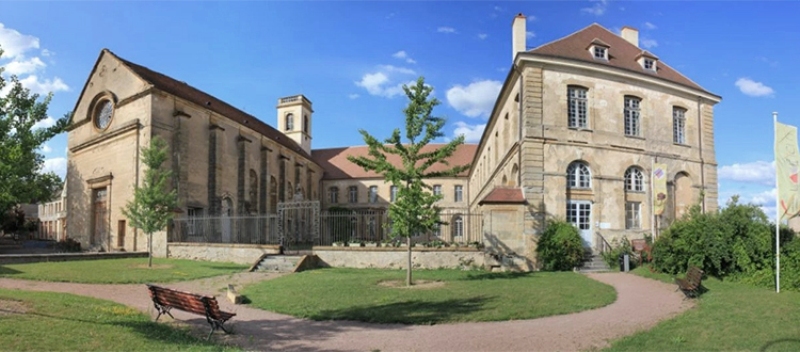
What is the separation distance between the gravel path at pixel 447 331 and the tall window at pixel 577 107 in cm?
1211

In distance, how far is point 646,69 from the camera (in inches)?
967

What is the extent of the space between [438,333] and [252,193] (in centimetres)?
3298

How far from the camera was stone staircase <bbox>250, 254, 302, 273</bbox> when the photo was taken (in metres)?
19.4

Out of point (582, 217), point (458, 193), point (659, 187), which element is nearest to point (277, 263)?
Result: point (582, 217)

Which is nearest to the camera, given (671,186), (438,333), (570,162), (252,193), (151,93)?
(438,333)

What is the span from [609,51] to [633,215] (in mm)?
8109

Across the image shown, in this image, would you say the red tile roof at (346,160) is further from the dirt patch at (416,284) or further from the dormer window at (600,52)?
the dirt patch at (416,284)

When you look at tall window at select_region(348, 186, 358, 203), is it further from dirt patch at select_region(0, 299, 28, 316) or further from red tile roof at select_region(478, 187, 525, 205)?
dirt patch at select_region(0, 299, 28, 316)

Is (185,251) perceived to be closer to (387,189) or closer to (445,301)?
(445,301)

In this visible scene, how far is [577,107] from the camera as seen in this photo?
22578 mm

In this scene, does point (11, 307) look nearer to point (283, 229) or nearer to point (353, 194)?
point (283, 229)

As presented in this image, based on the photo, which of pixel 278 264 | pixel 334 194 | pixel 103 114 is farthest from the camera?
pixel 334 194

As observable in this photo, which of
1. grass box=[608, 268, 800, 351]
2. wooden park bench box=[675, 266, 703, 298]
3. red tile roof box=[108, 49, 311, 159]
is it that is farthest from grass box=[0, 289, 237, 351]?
red tile roof box=[108, 49, 311, 159]

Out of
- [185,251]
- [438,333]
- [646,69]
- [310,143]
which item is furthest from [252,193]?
[438,333]
